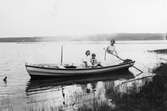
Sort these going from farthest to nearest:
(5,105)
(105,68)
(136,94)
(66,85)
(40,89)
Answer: (105,68) → (66,85) → (40,89) → (5,105) → (136,94)

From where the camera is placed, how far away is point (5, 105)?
674 inches

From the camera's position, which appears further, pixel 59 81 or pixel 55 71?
pixel 55 71

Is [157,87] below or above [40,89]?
above

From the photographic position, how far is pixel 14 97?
2016 centimetres

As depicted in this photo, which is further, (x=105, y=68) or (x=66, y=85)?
(x=105, y=68)

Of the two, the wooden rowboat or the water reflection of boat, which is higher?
the wooden rowboat

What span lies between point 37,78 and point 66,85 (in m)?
4.84

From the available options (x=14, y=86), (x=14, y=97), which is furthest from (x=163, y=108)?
(x=14, y=86)

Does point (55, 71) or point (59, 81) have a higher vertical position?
point (55, 71)

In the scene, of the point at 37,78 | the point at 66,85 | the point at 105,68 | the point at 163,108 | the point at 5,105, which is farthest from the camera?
the point at 105,68

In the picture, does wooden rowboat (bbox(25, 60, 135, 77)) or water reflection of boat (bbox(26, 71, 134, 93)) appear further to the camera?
wooden rowboat (bbox(25, 60, 135, 77))

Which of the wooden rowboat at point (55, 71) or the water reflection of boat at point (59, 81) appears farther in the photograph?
the wooden rowboat at point (55, 71)

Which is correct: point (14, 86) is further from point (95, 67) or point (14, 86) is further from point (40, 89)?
point (95, 67)

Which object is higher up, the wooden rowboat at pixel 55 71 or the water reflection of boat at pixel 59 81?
the wooden rowboat at pixel 55 71
